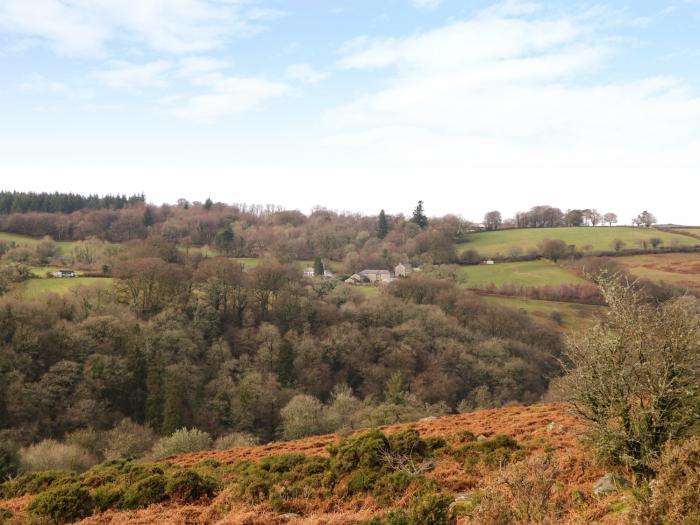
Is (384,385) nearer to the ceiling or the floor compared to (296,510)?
nearer to the floor

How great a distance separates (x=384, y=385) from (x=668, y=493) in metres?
49.7

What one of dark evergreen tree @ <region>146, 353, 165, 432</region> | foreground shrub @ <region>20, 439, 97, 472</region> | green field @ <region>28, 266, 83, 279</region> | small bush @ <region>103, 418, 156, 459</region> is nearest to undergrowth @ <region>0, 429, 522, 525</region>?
foreground shrub @ <region>20, 439, 97, 472</region>

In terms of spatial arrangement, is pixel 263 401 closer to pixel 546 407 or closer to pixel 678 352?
pixel 546 407

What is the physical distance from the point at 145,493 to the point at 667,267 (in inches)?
3448

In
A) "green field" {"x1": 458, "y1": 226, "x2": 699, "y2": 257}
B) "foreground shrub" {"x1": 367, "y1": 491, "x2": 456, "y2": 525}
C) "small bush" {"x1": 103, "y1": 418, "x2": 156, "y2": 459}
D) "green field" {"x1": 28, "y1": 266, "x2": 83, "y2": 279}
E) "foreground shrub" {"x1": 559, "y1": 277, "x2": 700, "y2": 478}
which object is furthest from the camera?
"green field" {"x1": 458, "y1": 226, "x2": 699, "y2": 257}

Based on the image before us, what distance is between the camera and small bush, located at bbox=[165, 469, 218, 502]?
13.6 m

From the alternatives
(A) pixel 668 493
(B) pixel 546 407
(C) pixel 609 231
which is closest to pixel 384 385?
(B) pixel 546 407

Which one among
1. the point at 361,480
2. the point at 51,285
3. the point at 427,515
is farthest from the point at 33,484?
the point at 51,285

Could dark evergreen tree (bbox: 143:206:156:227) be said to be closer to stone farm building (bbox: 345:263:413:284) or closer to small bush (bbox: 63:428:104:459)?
stone farm building (bbox: 345:263:413:284)

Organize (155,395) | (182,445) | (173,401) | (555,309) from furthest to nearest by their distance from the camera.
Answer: (555,309)
(155,395)
(173,401)
(182,445)

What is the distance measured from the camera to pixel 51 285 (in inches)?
2329

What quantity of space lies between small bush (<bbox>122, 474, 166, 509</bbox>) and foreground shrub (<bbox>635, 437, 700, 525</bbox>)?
12.3 m

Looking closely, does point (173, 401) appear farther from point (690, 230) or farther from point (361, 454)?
point (690, 230)

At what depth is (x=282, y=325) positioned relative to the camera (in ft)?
201
